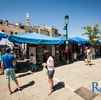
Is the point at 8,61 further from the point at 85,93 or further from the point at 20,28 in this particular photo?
the point at 20,28

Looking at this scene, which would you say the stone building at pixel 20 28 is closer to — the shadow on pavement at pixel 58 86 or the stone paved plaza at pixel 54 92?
the stone paved plaza at pixel 54 92

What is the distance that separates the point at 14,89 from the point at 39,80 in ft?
6.97

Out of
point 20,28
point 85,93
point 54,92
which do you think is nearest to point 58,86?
point 54,92

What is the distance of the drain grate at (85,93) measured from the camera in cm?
790

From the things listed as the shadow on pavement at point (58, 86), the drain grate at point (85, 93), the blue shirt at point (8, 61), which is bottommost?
the drain grate at point (85, 93)

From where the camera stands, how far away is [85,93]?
8.38 metres

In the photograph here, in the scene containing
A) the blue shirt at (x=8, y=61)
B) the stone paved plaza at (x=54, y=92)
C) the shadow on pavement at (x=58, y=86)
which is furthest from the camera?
the shadow on pavement at (x=58, y=86)

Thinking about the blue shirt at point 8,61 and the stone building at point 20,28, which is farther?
the stone building at point 20,28

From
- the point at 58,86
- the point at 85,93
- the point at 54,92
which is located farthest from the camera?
the point at 58,86

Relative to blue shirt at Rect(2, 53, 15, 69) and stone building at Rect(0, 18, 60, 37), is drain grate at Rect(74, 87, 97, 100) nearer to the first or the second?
blue shirt at Rect(2, 53, 15, 69)

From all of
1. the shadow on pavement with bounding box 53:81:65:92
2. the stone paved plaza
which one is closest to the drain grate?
the stone paved plaza

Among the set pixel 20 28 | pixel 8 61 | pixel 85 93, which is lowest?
pixel 85 93

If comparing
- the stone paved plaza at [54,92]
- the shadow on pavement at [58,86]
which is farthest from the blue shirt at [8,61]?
the shadow on pavement at [58,86]

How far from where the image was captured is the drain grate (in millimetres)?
7900
